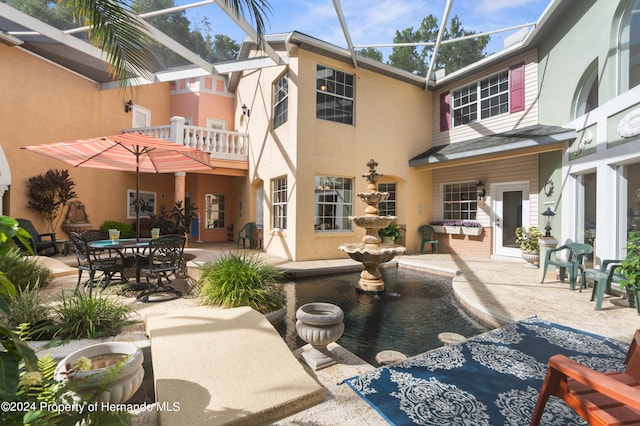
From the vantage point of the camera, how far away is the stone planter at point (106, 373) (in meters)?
1.74

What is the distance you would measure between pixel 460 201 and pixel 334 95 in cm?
563

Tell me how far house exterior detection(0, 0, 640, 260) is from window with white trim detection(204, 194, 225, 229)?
2.51 metres

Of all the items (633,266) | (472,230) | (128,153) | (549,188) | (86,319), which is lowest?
(86,319)

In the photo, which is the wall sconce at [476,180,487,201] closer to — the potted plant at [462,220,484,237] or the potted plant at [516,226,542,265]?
the potted plant at [462,220,484,237]

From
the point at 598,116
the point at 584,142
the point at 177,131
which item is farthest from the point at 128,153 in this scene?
the point at 584,142

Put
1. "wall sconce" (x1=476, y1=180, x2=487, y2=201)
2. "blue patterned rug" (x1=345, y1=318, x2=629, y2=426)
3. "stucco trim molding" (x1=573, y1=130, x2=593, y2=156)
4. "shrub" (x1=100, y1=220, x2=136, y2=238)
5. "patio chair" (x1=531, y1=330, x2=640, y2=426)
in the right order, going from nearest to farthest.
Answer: "patio chair" (x1=531, y1=330, x2=640, y2=426)
"blue patterned rug" (x1=345, y1=318, x2=629, y2=426)
"stucco trim molding" (x1=573, y1=130, x2=593, y2=156)
"wall sconce" (x1=476, y1=180, x2=487, y2=201)
"shrub" (x1=100, y1=220, x2=136, y2=238)

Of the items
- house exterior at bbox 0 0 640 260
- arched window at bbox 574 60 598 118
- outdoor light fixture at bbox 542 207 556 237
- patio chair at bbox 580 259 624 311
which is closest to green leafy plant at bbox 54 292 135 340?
house exterior at bbox 0 0 640 260

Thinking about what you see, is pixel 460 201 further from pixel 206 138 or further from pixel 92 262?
pixel 92 262

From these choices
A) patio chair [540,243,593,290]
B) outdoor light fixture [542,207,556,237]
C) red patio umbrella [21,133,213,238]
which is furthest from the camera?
outdoor light fixture [542,207,556,237]

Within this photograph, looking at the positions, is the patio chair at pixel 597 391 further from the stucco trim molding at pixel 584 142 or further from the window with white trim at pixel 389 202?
the window with white trim at pixel 389 202

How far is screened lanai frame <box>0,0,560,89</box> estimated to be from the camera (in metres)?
6.48

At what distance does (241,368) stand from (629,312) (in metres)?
5.52

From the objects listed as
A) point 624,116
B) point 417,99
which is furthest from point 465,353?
point 417,99

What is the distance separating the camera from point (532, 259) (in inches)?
307
